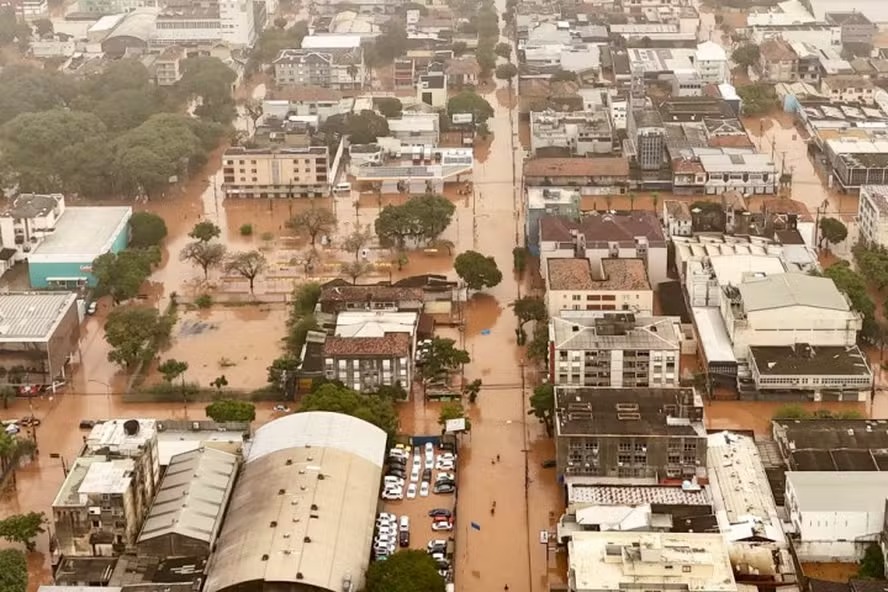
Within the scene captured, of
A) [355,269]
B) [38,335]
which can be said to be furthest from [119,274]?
[355,269]

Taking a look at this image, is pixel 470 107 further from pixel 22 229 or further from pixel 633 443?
pixel 633 443

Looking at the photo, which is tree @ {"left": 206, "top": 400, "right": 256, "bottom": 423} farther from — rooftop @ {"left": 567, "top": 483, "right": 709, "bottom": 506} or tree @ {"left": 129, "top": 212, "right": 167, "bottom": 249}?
tree @ {"left": 129, "top": 212, "right": 167, "bottom": 249}

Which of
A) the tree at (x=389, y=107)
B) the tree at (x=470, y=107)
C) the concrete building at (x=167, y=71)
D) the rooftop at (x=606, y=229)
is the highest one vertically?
the rooftop at (x=606, y=229)

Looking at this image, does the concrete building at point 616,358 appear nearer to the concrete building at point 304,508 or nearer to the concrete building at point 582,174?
the concrete building at point 304,508

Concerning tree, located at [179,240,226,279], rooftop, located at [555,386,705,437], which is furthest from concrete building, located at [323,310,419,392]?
tree, located at [179,240,226,279]

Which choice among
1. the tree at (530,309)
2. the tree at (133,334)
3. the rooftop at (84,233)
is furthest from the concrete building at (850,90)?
the tree at (133,334)

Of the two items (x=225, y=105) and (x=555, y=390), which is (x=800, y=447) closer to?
(x=555, y=390)
